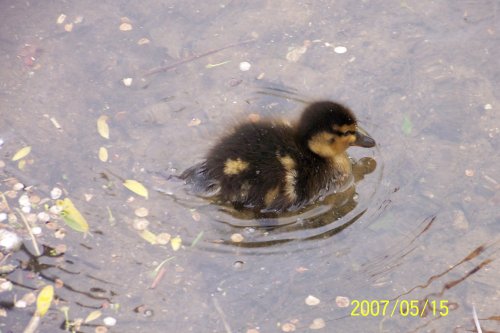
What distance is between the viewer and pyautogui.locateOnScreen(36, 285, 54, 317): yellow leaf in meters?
3.00

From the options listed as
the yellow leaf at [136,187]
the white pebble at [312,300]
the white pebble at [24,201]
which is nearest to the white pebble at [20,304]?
the white pebble at [24,201]

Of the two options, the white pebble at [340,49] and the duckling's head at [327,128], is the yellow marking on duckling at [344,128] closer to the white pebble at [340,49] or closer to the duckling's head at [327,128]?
the duckling's head at [327,128]

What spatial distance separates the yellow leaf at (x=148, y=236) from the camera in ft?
10.7

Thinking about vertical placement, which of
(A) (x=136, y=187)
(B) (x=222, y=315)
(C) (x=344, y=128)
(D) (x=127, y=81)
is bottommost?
(B) (x=222, y=315)

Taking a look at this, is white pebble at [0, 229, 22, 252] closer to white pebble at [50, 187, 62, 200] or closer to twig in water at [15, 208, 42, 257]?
twig in water at [15, 208, 42, 257]

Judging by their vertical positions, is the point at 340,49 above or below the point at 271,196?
above

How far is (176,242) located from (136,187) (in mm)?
370

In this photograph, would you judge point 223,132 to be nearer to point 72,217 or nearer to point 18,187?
point 72,217

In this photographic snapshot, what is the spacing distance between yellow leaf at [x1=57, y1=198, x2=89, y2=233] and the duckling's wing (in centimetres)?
50

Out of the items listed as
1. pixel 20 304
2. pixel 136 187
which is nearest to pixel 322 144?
pixel 136 187

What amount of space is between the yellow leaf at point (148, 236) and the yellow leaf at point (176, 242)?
8 centimetres

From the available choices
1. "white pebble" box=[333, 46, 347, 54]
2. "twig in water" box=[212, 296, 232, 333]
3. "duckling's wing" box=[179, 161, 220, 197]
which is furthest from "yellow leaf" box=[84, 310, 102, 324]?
"white pebble" box=[333, 46, 347, 54]

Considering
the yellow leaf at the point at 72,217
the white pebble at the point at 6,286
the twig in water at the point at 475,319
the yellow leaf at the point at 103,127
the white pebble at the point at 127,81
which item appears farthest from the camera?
the white pebble at the point at 127,81

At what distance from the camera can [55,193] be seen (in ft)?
11.3
